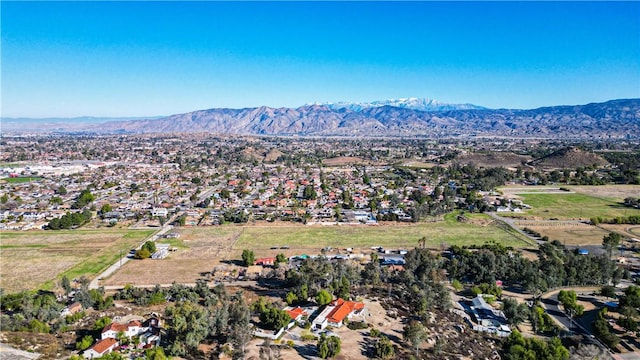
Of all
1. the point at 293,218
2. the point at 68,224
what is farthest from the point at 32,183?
the point at 293,218

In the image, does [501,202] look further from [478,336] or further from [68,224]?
[68,224]

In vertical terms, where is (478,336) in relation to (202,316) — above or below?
below

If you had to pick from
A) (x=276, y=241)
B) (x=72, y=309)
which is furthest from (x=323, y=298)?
(x=276, y=241)

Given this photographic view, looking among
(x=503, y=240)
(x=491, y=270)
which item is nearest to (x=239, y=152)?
(x=503, y=240)


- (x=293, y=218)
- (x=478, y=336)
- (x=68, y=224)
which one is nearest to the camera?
(x=478, y=336)

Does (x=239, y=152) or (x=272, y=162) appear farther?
(x=239, y=152)

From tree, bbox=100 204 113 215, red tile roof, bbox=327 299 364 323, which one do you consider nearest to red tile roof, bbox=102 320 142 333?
red tile roof, bbox=327 299 364 323

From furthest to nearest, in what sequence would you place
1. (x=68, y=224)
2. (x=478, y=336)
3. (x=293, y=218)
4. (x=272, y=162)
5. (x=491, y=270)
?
(x=272, y=162) < (x=293, y=218) < (x=68, y=224) < (x=491, y=270) < (x=478, y=336)
